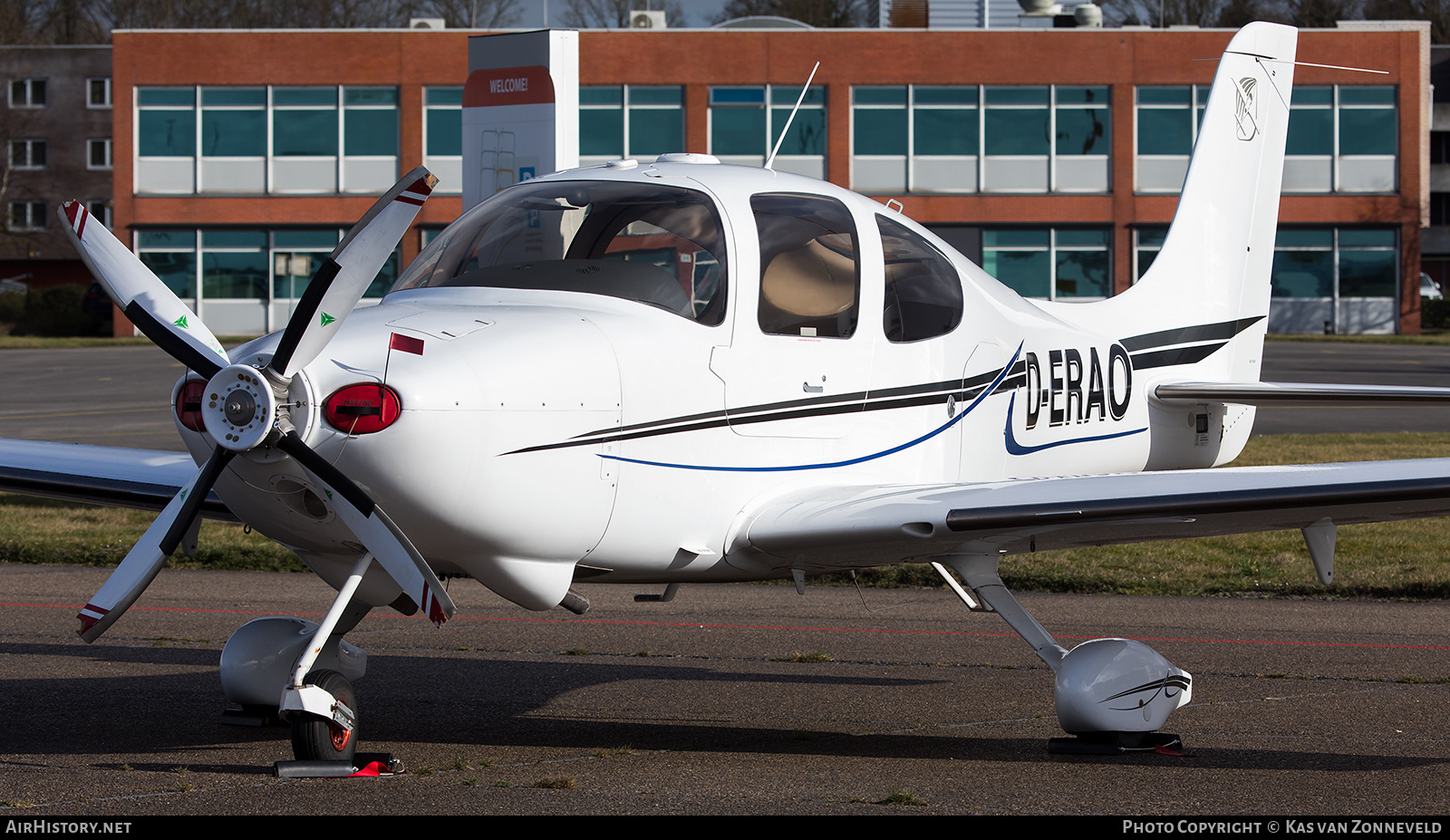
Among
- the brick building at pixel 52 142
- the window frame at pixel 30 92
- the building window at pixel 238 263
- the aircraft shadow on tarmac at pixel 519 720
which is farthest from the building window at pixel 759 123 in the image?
the window frame at pixel 30 92

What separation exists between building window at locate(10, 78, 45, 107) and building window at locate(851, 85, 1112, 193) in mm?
42880

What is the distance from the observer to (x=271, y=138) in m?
43.5

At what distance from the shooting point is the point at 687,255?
614cm

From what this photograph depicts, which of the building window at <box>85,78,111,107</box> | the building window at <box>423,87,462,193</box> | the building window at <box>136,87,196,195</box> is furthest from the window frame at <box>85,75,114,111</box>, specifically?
the building window at <box>423,87,462,193</box>

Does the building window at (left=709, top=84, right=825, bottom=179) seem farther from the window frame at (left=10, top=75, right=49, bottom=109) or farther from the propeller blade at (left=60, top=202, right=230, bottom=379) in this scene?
the window frame at (left=10, top=75, right=49, bottom=109)

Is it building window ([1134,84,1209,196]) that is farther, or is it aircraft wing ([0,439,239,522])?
building window ([1134,84,1209,196])

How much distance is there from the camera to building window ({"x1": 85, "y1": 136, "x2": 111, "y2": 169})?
6781 cm

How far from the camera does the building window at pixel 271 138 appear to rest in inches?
1706

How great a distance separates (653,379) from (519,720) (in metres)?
1.94

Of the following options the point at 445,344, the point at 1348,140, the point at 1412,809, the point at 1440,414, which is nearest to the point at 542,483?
the point at 445,344

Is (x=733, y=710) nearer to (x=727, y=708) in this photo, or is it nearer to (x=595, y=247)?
(x=727, y=708)

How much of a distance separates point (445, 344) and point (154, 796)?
6.18 ft

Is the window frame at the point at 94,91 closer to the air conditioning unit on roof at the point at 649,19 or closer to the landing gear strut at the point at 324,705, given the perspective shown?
the air conditioning unit on roof at the point at 649,19
